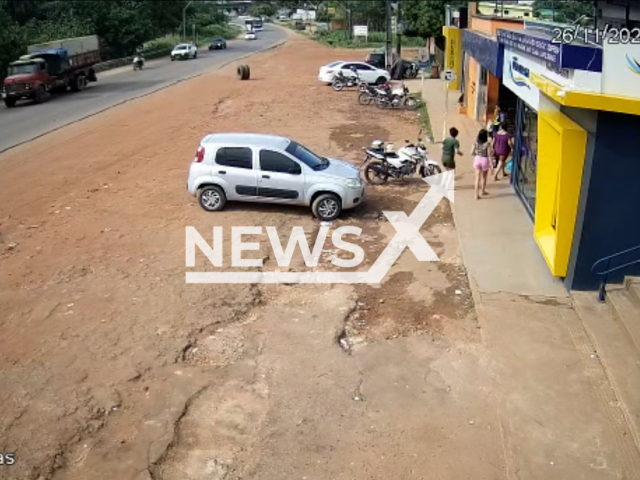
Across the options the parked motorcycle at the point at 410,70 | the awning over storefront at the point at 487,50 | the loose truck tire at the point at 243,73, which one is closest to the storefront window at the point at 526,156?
the awning over storefront at the point at 487,50

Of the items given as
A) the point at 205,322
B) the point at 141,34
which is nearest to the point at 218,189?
the point at 205,322

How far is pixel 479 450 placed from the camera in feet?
22.8

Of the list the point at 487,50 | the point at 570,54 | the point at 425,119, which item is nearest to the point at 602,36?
the point at 570,54

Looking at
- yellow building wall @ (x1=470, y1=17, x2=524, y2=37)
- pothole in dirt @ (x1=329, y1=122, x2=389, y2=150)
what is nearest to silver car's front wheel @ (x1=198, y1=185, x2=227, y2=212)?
pothole in dirt @ (x1=329, y1=122, x2=389, y2=150)

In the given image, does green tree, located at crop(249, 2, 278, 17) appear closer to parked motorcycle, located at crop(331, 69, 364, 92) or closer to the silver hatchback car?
parked motorcycle, located at crop(331, 69, 364, 92)

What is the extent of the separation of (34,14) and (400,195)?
182 feet

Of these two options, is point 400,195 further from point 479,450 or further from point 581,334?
point 479,450

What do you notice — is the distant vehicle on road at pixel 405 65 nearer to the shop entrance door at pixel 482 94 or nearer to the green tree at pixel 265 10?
the shop entrance door at pixel 482 94

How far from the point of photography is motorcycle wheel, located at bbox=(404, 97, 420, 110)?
2923 centimetres

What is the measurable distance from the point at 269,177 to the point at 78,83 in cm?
2807

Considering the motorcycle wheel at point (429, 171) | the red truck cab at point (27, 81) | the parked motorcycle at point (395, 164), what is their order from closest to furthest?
the parked motorcycle at point (395, 164), the motorcycle wheel at point (429, 171), the red truck cab at point (27, 81)

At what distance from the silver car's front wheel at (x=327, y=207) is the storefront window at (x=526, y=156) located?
3.94 meters

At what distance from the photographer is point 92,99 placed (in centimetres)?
3422

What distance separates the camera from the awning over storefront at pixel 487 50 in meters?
18.1
